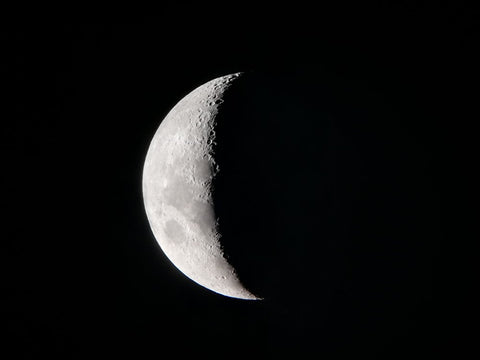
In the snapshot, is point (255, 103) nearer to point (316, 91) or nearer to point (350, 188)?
point (316, 91)

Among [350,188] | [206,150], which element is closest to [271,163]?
[206,150]

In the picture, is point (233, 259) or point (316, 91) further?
point (316, 91)

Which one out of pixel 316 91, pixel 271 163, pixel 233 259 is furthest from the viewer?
pixel 316 91

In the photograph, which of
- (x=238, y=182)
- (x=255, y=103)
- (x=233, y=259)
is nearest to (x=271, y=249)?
(x=233, y=259)

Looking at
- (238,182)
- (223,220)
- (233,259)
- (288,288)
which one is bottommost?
(288,288)

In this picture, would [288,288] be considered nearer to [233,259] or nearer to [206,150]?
[233,259]

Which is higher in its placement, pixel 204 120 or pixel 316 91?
pixel 316 91

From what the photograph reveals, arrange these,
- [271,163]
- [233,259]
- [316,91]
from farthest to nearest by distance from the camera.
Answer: [316,91], [233,259], [271,163]
